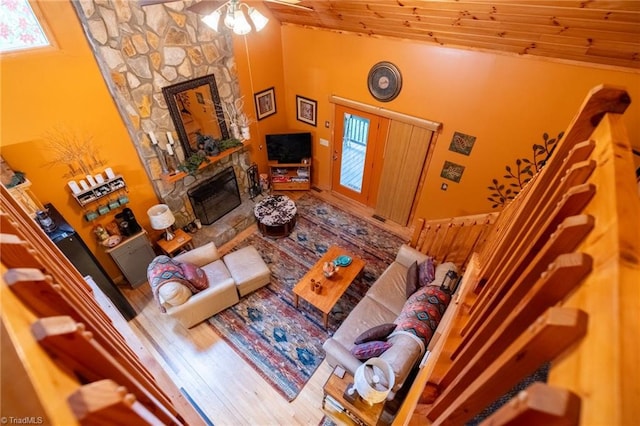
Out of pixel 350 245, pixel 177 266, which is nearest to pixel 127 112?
pixel 177 266

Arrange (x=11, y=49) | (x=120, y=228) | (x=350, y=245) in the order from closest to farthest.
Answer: (x=11, y=49), (x=120, y=228), (x=350, y=245)

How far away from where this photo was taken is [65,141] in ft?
9.89

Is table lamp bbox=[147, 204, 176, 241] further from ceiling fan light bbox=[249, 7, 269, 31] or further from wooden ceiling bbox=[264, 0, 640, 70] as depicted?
wooden ceiling bbox=[264, 0, 640, 70]

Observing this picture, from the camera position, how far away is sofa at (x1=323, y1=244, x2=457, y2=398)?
2451 millimetres

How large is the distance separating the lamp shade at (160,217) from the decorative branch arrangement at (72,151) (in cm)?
81

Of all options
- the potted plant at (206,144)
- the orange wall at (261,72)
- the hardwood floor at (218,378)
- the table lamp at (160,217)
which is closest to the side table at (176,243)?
the table lamp at (160,217)

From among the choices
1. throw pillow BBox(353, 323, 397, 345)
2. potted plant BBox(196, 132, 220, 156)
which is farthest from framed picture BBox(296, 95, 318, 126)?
throw pillow BBox(353, 323, 397, 345)

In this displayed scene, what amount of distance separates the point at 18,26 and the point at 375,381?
4.25m

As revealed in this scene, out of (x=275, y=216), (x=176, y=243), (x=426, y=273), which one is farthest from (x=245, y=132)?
(x=426, y=273)

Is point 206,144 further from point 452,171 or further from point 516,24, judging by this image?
point 516,24

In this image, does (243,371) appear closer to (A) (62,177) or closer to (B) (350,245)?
(B) (350,245)

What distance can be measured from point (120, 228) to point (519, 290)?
422 cm

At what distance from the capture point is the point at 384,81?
4.05m

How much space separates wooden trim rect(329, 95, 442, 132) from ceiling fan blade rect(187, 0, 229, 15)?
8.10 ft
